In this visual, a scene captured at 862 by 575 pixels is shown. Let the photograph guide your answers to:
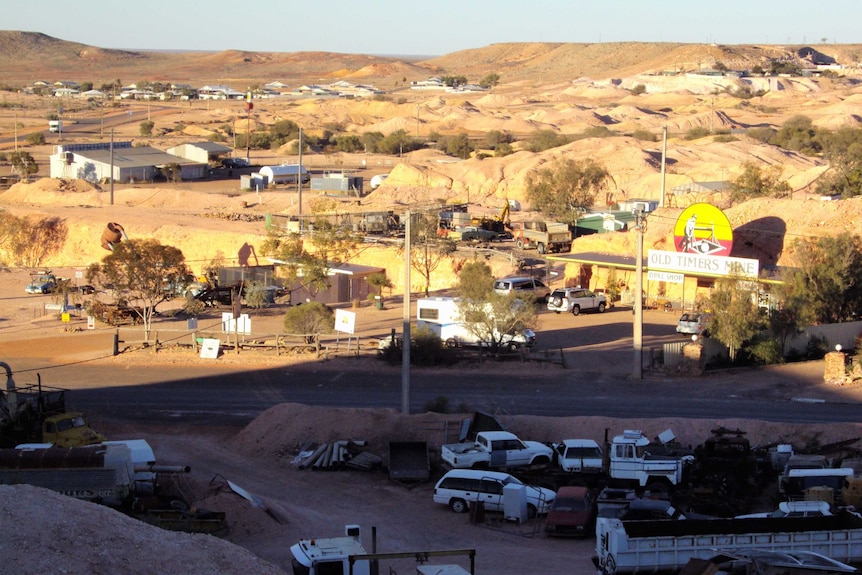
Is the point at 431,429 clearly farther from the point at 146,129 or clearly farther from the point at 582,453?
the point at 146,129

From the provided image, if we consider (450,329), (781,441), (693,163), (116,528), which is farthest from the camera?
(693,163)

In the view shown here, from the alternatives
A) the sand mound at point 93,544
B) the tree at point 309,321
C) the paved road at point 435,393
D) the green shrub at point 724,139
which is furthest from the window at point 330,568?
the green shrub at point 724,139

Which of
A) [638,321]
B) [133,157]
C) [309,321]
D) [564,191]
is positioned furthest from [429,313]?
[133,157]

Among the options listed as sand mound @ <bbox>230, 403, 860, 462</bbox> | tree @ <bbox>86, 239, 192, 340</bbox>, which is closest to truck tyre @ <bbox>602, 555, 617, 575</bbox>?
sand mound @ <bbox>230, 403, 860, 462</bbox>

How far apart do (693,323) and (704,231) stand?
12.2ft

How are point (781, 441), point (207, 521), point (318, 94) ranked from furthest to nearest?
point (318, 94), point (781, 441), point (207, 521)

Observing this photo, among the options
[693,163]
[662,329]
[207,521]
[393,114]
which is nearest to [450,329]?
[662,329]

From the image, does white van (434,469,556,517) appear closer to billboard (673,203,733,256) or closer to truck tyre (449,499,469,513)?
truck tyre (449,499,469,513)

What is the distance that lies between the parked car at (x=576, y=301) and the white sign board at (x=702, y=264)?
275 centimetres

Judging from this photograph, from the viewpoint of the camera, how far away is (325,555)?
44.8ft

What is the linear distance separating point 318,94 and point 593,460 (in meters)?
153

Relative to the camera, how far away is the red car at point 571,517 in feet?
57.5

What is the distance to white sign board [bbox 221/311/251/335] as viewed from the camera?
114ft

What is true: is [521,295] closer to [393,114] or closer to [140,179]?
[140,179]
